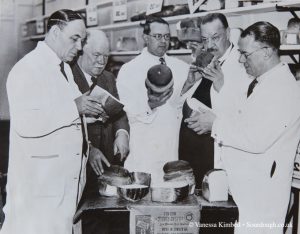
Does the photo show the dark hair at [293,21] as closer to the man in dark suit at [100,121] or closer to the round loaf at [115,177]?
the man in dark suit at [100,121]

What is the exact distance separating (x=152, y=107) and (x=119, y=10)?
592 mm

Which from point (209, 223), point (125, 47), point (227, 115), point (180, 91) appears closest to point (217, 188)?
point (209, 223)

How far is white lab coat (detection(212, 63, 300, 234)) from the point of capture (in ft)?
5.56

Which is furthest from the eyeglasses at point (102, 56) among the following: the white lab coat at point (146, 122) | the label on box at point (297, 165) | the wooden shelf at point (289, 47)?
the label on box at point (297, 165)

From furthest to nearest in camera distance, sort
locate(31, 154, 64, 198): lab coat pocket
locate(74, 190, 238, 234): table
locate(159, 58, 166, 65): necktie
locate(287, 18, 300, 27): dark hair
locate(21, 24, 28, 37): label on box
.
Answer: locate(21, 24, 28, 37): label on box, locate(159, 58, 166, 65): necktie, locate(31, 154, 64, 198): lab coat pocket, locate(287, 18, 300, 27): dark hair, locate(74, 190, 238, 234): table

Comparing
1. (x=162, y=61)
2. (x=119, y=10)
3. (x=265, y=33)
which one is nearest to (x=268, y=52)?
(x=265, y=33)

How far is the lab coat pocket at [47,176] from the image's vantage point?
185 centimetres

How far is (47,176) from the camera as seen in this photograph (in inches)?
73.5

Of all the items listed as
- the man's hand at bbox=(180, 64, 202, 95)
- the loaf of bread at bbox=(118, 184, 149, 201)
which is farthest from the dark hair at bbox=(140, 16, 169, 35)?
the loaf of bread at bbox=(118, 184, 149, 201)

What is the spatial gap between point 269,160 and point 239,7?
2.25 feet

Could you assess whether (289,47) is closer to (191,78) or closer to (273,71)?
(273,71)

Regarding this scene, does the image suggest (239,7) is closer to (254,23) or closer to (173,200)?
(254,23)

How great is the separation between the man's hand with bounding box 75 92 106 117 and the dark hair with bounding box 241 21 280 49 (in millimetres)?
746

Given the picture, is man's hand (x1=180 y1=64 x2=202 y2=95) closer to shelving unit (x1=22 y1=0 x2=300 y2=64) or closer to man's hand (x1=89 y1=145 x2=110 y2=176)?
shelving unit (x1=22 y1=0 x2=300 y2=64)
